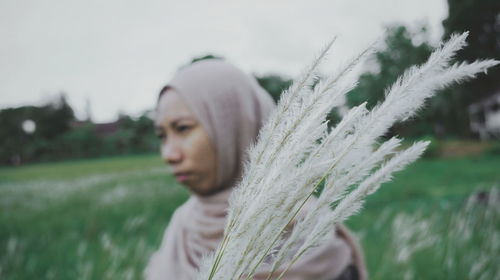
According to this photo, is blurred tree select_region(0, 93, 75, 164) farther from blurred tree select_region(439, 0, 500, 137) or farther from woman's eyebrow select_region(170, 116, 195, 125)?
blurred tree select_region(439, 0, 500, 137)

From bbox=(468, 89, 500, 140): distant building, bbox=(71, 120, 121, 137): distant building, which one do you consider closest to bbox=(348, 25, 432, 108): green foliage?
bbox=(468, 89, 500, 140): distant building

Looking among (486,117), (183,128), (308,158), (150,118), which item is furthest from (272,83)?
(486,117)

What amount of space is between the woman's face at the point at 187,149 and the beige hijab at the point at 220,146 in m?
0.03

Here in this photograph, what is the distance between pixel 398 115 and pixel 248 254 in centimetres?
29

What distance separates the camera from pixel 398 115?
0.50 metres

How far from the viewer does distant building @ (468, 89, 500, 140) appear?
28.3 meters

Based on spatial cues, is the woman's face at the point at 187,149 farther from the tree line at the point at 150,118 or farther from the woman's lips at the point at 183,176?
the tree line at the point at 150,118

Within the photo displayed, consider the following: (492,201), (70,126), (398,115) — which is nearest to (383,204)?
(492,201)

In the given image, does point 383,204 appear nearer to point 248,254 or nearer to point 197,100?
point 197,100

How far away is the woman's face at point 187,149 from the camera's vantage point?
4.99ft

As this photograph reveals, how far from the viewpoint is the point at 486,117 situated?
31578mm

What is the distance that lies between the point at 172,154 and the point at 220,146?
0.21 meters

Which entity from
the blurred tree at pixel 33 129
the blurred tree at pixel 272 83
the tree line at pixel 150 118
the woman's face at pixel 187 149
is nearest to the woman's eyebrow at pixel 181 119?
the woman's face at pixel 187 149

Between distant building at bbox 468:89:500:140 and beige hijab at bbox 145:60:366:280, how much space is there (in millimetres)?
31246
